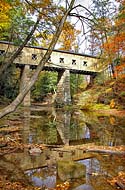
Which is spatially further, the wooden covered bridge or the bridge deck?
the bridge deck

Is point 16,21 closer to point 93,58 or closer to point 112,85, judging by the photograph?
point 112,85

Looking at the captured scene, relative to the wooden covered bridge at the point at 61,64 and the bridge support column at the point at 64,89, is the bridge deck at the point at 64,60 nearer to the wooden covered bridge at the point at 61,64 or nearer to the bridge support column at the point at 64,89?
the wooden covered bridge at the point at 61,64

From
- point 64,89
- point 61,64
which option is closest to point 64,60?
point 61,64

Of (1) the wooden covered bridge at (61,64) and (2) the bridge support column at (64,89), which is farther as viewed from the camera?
(2) the bridge support column at (64,89)

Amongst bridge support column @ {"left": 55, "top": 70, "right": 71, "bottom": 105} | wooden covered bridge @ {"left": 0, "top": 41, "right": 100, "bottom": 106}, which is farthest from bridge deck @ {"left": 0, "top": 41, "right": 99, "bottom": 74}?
bridge support column @ {"left": 55, "top": 70, "right": 71, "bottom": 105}

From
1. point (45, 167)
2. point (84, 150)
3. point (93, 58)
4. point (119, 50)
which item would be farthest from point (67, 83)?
point (45, 167)

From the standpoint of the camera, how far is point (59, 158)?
7.43 m

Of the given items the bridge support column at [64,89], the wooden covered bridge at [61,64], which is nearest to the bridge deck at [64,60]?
the wooden covered bridge at [61,64]

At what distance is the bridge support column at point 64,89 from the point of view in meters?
33.0

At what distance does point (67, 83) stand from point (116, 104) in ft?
27.2

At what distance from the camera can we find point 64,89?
109 ft

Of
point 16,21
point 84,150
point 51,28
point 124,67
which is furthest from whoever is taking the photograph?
point 124,67

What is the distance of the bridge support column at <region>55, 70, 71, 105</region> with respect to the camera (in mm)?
32969

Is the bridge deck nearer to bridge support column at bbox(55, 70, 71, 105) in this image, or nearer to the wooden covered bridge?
the wooden covered bridge
